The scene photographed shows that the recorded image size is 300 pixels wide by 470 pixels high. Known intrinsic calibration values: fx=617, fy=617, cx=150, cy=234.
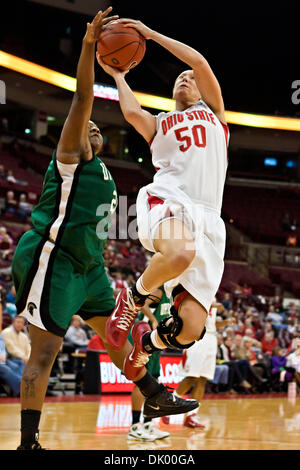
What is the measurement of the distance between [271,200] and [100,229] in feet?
87.8

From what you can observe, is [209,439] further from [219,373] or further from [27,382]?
[219,373]

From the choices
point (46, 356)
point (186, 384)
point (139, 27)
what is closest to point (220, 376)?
point (186, 384)

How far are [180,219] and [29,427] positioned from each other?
152cm

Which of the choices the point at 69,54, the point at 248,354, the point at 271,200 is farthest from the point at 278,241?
the point at 248,354

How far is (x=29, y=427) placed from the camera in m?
3.61

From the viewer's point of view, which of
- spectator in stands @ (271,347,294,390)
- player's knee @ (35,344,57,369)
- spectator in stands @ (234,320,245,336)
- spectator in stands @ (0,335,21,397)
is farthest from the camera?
spectator in stands @ (234,320,245,336)

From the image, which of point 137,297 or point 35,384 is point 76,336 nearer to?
point 137,297

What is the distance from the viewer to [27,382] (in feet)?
12.1

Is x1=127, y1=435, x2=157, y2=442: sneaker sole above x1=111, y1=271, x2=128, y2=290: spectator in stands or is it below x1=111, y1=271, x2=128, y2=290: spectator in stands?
below

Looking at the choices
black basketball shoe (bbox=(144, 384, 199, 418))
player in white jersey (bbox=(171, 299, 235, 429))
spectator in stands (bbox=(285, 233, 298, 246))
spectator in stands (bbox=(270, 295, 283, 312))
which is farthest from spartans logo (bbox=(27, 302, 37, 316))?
spectator in stands (bbox=(285, 233, 298, 246))

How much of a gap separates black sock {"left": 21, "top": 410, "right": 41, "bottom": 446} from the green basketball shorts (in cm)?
50

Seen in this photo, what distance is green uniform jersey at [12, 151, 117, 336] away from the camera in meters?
3.88

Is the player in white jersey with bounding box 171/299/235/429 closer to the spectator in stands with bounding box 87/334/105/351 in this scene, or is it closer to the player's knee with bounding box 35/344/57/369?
the spectator in stands with bounding box 87/334/105/351

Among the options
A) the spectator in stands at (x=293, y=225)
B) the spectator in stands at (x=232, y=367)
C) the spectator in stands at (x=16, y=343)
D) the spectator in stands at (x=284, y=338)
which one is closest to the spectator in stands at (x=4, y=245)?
the spectator in stands at (x=16, y=343)
